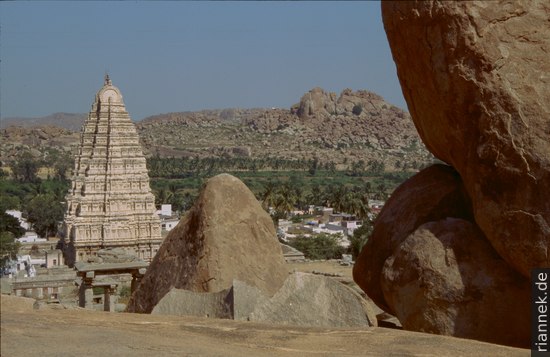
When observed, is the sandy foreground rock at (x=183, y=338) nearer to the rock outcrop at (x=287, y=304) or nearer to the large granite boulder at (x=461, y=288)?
the rock outcrop at (x=287, y=304)

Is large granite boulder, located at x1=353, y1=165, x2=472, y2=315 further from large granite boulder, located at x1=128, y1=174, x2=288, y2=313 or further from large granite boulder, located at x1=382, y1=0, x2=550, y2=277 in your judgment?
large granite boulder, located at x1=128, y1=174, x2=288, y2=313

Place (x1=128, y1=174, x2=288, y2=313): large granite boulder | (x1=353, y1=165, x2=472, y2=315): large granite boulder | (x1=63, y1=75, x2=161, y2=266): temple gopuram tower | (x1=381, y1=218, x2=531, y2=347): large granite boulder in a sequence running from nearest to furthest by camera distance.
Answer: (x1=381, y1=218, x2=531, y2=347): large granite boulder
(x1=353, y1=165, x2=472, y2=315): large granite boulder
(x1=128, y1=174, x2=288, y2=313): large granite boulder
(x1=63, y1=75, x2=161, y2=266): temple gopuram tower

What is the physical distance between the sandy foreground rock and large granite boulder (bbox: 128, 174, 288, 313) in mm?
2568

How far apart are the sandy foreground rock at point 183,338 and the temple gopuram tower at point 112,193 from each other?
1629 inches

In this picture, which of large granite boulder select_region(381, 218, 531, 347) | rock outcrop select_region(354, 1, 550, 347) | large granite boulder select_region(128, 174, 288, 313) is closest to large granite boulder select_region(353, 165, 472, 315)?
rock outcrop select_region(354, 1, 550, 347)

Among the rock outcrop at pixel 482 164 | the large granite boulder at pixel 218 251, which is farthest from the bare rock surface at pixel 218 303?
the rock outcrop at pixel 482 164

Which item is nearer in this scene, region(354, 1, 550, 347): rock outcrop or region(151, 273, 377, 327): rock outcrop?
region(151, 273, 377, 327): rock outcrop

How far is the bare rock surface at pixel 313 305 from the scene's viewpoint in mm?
7047

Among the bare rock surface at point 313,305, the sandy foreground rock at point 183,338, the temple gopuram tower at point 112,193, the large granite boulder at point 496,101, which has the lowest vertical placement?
the temple gopuram tower at point 112,193

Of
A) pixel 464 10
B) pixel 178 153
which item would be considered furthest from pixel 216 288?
pixel 178 153

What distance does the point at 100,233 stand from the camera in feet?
155

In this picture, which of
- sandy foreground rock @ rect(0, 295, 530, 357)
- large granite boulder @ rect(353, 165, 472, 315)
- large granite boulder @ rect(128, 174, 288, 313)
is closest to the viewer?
sandy foreground rock @ rect(0, 295, 530, 357)

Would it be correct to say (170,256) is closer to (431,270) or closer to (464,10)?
(431,270)

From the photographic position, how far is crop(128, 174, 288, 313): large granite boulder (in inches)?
352
